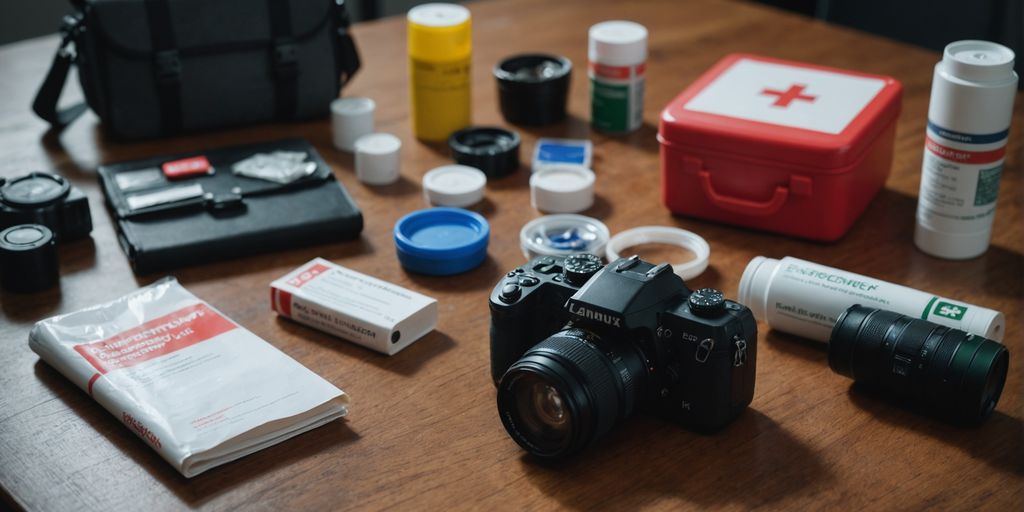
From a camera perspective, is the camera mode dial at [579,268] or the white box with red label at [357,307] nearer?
the camera mode dial at [579,268]

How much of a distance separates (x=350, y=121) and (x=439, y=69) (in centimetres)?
16

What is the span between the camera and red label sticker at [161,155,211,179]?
156cm

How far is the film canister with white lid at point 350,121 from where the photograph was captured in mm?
1701

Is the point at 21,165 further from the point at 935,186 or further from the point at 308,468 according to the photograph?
the point at 935,186

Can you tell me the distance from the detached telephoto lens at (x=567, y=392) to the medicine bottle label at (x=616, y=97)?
29.3 inches

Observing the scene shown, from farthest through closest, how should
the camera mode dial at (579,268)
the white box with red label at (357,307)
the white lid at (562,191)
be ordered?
the white lid at (562,191) → the white box with red label at (357,307) → the camera mode dial at (579,268)

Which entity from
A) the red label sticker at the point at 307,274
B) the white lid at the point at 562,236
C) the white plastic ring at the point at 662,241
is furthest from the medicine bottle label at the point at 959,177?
the red label sticker at the point at 307,274

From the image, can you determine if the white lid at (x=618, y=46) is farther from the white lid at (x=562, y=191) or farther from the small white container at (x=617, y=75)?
the white lid at (x=562, y=191)

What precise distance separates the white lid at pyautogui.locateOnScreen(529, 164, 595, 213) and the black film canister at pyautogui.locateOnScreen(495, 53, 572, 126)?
22cm

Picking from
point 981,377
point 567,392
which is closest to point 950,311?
point 981,377

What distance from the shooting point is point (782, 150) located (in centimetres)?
140

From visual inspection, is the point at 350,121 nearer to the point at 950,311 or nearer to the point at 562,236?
the point at 562,236

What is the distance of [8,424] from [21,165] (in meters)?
0.67

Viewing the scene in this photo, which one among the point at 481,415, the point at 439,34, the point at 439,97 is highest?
the point at 439,34
